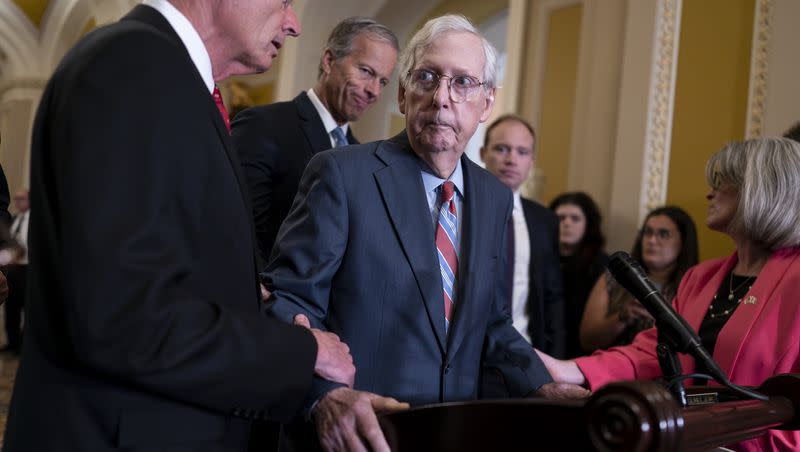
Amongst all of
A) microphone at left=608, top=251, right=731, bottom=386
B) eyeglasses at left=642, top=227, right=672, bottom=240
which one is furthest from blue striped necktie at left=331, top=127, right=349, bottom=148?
eyeglasses at left=642, top=227, right=672, bottom=240

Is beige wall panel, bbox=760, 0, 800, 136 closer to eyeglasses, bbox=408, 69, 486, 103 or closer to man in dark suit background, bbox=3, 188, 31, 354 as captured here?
eyeglasses, bbox=408, 69, 486, 103

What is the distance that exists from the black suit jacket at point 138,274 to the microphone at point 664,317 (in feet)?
2.07

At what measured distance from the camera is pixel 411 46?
72.5 inches

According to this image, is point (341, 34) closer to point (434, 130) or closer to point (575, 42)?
point (434, 130)

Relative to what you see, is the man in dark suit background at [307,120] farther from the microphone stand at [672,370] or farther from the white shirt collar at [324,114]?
the microphone stand at [672,370]

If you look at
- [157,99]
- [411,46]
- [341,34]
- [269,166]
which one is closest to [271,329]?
[157,99]

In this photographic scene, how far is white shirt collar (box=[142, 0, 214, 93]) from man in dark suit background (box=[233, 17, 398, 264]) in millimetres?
1299

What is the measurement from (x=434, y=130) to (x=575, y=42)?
15.2 ft

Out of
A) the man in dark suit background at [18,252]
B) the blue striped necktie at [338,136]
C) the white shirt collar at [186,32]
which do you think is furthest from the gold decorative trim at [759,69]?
the white shirt collar at [186,32]

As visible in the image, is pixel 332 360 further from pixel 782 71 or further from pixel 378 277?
pixel 782 71

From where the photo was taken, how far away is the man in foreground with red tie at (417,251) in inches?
63.0

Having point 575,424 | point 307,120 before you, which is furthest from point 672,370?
point 307,120

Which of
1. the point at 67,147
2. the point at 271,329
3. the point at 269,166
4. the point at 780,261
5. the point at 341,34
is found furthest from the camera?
the point at 341,34

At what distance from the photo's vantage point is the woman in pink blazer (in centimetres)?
202
